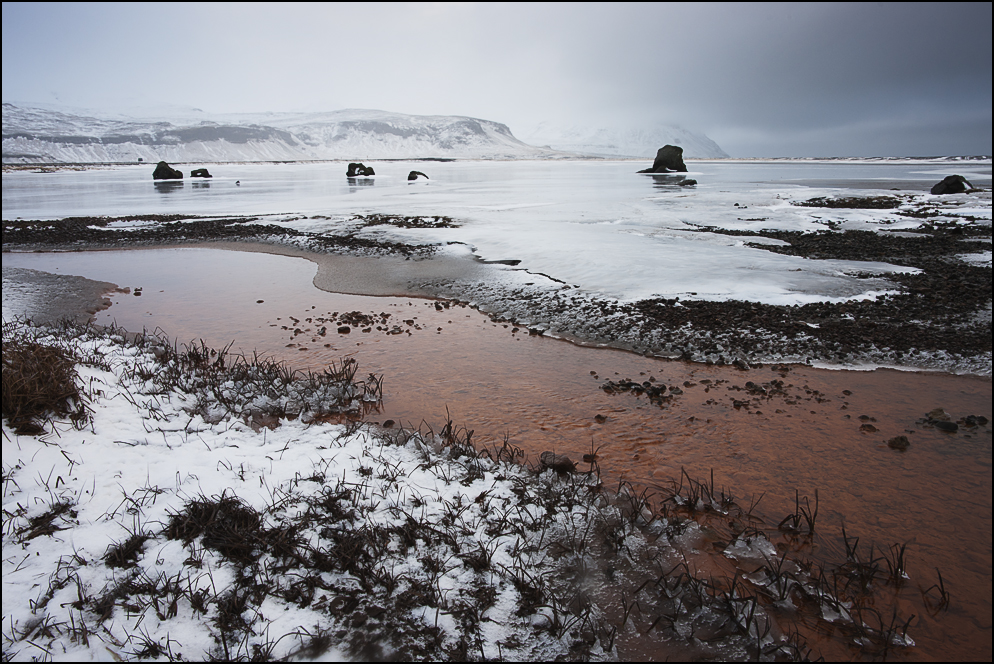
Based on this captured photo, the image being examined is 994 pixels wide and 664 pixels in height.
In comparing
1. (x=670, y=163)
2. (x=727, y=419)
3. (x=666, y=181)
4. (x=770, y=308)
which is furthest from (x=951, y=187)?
(x=670, y=163)

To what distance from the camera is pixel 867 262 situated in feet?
34.1

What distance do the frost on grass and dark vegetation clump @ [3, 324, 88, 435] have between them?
0.11m

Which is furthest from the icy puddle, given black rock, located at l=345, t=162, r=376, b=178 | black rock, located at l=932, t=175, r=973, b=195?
black rock, located at l=345, t=162, r=376, b=178

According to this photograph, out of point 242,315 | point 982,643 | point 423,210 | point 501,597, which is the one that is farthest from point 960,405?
point 423,210

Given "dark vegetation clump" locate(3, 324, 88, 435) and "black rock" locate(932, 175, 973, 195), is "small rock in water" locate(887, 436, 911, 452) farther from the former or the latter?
"black rock" locate(932, 175, 973, 195)

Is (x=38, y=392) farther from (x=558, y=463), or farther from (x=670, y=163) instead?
(x=670, y=163)

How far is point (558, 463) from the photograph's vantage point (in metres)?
4.02

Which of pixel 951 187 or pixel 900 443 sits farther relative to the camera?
pixel 951 187

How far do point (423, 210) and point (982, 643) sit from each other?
2192 cm

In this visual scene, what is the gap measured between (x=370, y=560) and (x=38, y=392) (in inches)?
142

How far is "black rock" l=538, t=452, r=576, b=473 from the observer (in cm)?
400

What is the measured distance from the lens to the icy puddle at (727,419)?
326cm

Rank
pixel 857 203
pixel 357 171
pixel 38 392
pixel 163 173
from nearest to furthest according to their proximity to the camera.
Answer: pixel 38 392 < pixel 857 203 < pixel 163 173 < pixel 357 171

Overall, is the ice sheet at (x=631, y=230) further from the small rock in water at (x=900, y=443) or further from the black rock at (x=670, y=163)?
the black rock at (x=670, y=163)
